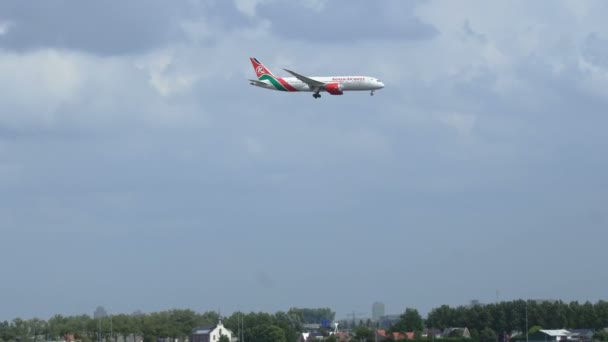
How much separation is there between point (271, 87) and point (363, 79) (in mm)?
15533

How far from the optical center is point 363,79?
7835 inches

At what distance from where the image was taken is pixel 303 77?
191875 mm

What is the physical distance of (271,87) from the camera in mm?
196625

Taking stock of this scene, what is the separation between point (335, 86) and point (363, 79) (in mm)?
7570

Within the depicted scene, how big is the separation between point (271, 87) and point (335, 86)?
11.0 meters

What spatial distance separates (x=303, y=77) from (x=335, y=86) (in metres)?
5.56

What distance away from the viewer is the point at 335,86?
193375 millimetres

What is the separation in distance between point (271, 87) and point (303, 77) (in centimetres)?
721
